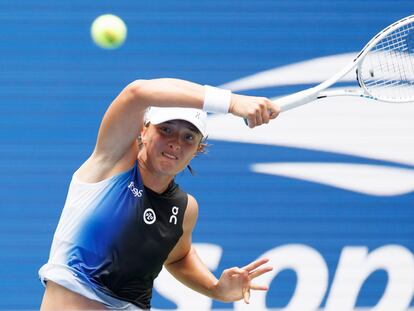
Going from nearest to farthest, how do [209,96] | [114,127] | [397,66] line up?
[209,96] < [114,127] < [397,66]

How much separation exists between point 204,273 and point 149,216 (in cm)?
51

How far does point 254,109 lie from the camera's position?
9.27ft

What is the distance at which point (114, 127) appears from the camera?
126 inches

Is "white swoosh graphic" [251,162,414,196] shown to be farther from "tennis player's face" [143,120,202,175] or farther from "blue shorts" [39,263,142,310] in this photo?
"blue shorts" [39,263,142,310]

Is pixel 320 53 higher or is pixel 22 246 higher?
pixel 320 53

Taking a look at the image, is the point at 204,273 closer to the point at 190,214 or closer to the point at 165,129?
the point at 190,214

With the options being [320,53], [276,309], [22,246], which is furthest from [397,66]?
[22,246]

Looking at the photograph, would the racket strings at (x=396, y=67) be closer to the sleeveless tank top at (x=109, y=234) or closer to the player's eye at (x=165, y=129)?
the player's eye at (x=165, y=129)

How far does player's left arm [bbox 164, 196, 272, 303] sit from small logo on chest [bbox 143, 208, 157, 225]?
233 mm

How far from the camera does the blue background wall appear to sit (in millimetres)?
4754

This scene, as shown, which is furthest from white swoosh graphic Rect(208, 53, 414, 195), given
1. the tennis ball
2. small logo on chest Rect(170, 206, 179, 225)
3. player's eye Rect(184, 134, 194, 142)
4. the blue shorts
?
the blue shorts

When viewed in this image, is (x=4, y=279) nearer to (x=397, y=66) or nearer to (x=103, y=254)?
(x=103, y=254)

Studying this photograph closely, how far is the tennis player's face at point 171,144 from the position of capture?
3324mm

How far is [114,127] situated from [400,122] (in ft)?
7.10
